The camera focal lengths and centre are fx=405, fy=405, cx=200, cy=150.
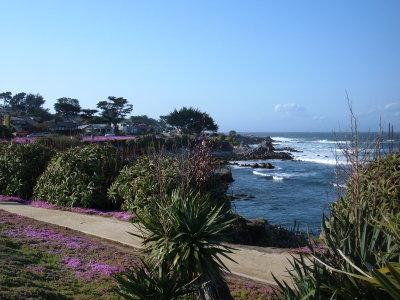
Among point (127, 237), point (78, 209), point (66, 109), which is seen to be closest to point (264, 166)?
point (78, 209)

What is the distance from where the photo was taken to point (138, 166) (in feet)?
37.3

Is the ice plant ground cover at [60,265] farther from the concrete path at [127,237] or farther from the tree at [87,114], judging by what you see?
the tree at [87,114]

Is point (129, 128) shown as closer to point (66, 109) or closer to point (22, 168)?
point (66, 109)

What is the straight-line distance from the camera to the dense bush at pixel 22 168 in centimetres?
1521

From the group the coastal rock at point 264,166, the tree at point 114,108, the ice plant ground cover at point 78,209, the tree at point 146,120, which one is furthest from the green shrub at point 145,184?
the tree at point 146,120

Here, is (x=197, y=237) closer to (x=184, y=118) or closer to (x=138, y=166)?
(x=138, y=166)

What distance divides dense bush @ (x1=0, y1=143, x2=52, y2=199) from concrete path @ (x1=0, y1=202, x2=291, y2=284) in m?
1.63

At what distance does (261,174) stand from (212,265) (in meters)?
37.0

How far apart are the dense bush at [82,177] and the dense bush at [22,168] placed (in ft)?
5.40

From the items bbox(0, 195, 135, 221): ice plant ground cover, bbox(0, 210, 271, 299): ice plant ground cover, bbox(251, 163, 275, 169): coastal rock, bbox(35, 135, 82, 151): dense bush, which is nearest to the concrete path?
bbox(0, 195, 135, 221): ice plant ground cover

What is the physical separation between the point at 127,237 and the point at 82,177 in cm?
441

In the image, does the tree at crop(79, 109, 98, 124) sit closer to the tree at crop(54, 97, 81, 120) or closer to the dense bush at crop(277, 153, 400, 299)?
the tree at crop(54, 97, 81, 120)

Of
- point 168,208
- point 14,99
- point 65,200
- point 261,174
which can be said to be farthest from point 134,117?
point 168,208

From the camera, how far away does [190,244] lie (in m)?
4.87
